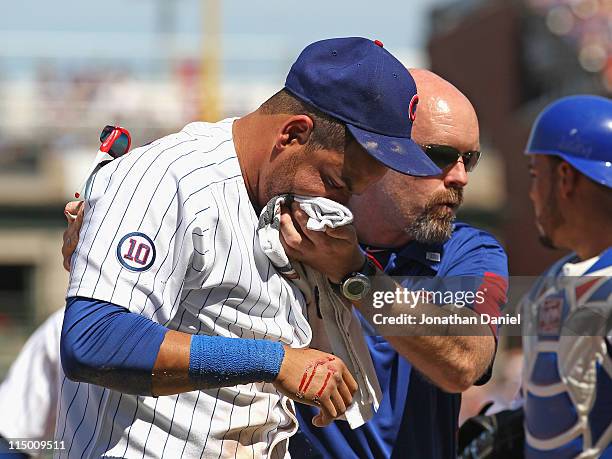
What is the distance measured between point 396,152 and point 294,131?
0.26m

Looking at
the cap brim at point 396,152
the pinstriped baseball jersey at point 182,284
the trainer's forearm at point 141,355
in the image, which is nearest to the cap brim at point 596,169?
the cap brim at point 396,152

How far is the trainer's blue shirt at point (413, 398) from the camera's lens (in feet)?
11.4

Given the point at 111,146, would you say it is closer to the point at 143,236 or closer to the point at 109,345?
the point at 143,236

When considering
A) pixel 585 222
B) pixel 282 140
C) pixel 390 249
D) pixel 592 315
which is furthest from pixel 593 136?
pixel 282 140

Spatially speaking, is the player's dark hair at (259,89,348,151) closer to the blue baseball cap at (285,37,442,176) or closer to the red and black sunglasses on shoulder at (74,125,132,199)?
the blue baseball cap at (285,37,442,176)

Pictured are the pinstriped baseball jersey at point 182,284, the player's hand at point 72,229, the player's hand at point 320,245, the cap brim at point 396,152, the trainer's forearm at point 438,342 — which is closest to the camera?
the pinstriped baseball jersey at point 182,284

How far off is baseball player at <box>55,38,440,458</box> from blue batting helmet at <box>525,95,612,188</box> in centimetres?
173

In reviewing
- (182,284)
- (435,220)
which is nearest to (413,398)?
(435,220)

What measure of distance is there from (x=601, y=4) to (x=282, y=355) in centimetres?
2205

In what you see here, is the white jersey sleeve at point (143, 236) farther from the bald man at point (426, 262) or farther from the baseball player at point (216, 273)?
the bald man at point (426, 262)

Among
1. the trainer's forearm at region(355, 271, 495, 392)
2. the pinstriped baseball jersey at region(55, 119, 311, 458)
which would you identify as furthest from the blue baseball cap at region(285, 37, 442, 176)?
the trainer's forearm at region(355, 271, 495, 392)

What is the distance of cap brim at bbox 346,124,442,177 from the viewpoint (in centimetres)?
279

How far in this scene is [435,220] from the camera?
3641mm

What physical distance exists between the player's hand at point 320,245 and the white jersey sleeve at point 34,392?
6.41ft
